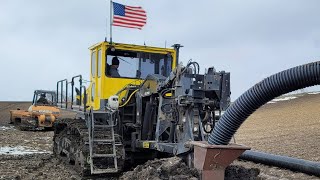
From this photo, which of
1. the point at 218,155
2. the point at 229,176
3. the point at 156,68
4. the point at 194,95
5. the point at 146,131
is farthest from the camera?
the point at 156,68

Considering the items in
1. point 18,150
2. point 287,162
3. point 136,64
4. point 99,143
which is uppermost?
point 136,64

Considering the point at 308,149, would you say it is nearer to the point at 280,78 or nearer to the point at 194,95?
the point at 194,95

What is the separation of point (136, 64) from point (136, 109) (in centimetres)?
149

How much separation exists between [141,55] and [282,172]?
4359 mm

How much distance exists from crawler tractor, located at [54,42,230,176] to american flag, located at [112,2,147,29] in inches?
84.2

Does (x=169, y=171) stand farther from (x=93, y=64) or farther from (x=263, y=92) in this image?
(x=93, y=64)

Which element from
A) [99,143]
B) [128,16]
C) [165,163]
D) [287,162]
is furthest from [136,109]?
[128,16]

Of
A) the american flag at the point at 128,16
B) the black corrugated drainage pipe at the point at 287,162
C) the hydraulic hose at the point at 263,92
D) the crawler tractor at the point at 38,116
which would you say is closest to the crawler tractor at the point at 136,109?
the hydraulic hose at the point at 263,92

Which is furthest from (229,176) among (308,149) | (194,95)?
(308,149)

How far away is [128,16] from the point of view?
44.3 feet

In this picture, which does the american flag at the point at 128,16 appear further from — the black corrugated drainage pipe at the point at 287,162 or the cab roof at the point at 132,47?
the black corrugated drainage pipe at the point at 287,162

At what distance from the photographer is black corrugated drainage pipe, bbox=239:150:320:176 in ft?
31.9

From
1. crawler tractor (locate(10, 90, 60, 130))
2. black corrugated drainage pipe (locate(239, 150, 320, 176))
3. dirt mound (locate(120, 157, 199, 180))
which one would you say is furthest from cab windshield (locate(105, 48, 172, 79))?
crawler tractor (locate(10, 90, 60, 130))

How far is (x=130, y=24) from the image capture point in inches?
533
